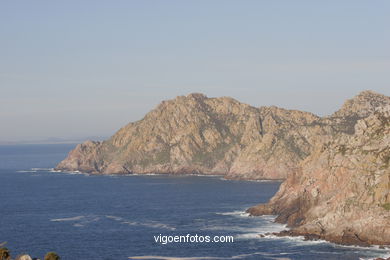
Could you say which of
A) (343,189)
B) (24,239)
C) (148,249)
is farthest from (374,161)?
(24,239)

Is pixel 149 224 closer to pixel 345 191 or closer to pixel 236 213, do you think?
pixel 236 213

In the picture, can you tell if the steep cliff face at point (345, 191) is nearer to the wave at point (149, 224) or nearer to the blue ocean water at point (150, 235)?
the blue ocean water at point (150, 235)

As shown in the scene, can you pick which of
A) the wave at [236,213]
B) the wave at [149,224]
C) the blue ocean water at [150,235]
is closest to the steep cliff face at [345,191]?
the wave at [236,213]

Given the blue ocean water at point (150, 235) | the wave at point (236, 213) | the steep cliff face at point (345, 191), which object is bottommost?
the blue ocean water at point (150, 235)

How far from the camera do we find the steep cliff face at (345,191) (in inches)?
5522

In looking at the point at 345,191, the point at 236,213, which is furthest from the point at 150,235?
the point at 345,191

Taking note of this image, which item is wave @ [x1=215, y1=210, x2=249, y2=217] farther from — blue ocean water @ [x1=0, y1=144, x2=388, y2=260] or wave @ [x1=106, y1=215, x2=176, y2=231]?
wave @ [x1=106, y1=215, x2=176, y2=231]

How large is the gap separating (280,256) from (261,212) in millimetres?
50943

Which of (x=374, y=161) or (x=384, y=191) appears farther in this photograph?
(x=374, y=161)

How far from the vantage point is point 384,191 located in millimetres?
142750

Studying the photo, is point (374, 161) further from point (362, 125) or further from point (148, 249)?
point (148, 249)

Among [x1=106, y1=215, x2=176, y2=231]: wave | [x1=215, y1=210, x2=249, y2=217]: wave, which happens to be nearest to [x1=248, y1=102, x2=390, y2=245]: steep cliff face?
[x1=215, y1=210, x2=249, y2=217]: wave

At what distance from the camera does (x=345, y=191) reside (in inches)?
5906

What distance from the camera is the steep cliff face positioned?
5522 inches
